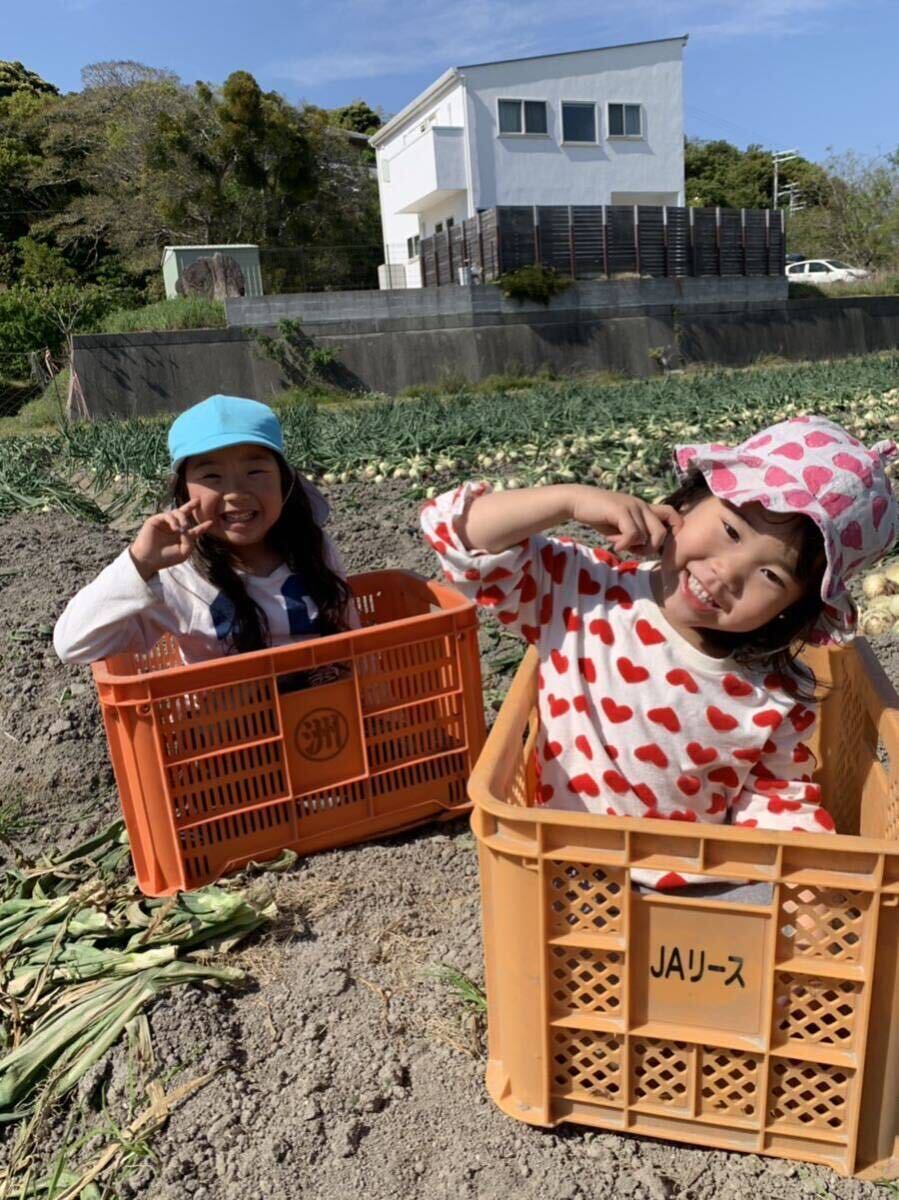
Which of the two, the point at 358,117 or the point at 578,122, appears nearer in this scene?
the point at 578,122

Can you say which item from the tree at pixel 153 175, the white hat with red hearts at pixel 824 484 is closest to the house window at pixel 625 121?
the tree at pixel 153 175

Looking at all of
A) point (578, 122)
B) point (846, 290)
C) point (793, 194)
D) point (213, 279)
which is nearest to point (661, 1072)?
point (213, 279)

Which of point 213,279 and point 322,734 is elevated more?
point 213,279

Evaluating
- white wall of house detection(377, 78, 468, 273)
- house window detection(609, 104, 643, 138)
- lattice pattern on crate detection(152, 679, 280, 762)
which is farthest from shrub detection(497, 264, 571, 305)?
lattice pattern on crate detection(152, 679, 280, 762)

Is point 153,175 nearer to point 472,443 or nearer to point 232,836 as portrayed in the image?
point 472,443

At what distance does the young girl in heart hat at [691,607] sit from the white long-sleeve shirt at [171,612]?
2.78 ft

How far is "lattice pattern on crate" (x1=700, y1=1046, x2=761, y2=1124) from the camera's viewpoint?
4.58ft

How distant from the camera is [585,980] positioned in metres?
1.44

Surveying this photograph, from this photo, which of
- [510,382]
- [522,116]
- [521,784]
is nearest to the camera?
[521,784]

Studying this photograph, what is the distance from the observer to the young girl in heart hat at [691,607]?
147 centimetres

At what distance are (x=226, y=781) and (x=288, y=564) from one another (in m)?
0.65

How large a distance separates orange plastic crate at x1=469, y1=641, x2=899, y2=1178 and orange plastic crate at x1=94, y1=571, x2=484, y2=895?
82 cm

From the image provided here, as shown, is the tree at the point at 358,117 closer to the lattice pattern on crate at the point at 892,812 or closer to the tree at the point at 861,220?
the tree at the point at 861,220

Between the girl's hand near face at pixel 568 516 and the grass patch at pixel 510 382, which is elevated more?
the girl's hand near face at pixel 568 516
